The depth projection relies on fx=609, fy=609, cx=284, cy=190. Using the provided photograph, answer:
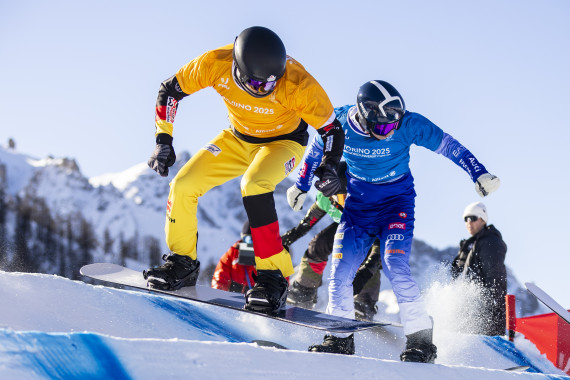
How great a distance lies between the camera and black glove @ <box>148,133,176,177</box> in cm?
468

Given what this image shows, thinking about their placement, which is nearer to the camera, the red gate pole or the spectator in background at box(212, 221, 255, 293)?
the red gate pole

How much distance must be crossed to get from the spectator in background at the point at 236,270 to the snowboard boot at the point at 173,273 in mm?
2170

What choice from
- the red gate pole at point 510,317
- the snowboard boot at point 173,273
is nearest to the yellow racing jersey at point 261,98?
the snowboard boot at point 173,273

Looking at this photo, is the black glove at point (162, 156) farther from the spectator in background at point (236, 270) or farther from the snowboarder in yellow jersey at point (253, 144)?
the spectator in background at point (236, 270)

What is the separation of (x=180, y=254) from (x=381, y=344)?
2.63m

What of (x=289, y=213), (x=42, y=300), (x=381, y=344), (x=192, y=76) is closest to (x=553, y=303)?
(x=381, y=344)

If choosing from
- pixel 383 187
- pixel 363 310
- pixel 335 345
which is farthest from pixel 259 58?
pixel 363 310

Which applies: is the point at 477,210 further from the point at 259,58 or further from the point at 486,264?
the point at 259,58

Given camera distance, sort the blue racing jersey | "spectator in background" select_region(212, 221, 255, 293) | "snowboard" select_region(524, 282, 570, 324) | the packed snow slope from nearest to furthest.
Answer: the packed snow slope
the blue racing jersey
"snowboard" select_region(524, 282, 570, 324)
"spectator in background" select_region(212, 221, 255, 293)

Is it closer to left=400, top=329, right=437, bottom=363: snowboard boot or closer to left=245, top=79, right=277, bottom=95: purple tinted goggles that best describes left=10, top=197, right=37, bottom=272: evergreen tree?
left=245, top=79, right=277, bottom=95: purple tinted goggles

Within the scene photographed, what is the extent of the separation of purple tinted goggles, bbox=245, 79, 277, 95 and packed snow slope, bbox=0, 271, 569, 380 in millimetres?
1792

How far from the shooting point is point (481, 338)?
22.0 feet

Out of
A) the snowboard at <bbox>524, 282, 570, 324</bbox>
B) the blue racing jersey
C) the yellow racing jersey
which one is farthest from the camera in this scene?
the snowboard at <bbox>524, 282, 570, 324</bbox>

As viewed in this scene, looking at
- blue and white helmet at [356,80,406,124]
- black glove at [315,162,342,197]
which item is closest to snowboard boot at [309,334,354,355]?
black glove at [315,162,342,197]
